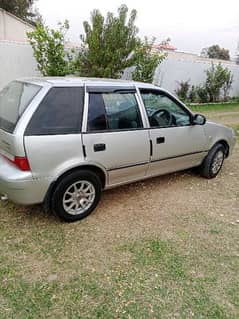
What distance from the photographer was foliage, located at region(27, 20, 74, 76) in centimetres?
818

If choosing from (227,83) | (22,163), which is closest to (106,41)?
(22,163)

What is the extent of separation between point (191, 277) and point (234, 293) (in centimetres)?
38

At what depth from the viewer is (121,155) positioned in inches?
132

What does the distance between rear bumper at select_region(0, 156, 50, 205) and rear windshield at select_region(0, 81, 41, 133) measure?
428 mm

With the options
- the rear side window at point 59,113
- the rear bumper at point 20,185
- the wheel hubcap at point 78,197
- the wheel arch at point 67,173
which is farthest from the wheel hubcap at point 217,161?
the rear bumper at point 20,185

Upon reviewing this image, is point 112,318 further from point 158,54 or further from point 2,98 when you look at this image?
point 158,54

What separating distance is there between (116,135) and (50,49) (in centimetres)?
645

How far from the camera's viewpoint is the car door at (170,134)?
3694mm

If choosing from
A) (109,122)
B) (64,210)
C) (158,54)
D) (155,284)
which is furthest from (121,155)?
(158,54)

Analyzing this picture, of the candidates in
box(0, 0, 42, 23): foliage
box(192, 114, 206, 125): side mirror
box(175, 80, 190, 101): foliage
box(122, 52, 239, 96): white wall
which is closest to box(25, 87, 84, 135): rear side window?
box(192, 114, 206, 125): side mirror

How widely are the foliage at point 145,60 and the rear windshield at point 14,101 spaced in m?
7.96

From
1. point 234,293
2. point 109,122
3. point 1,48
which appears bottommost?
point 234,293

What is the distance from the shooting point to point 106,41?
31.3 feet

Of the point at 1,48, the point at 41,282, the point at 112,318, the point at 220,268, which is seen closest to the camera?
the point at 112,318
